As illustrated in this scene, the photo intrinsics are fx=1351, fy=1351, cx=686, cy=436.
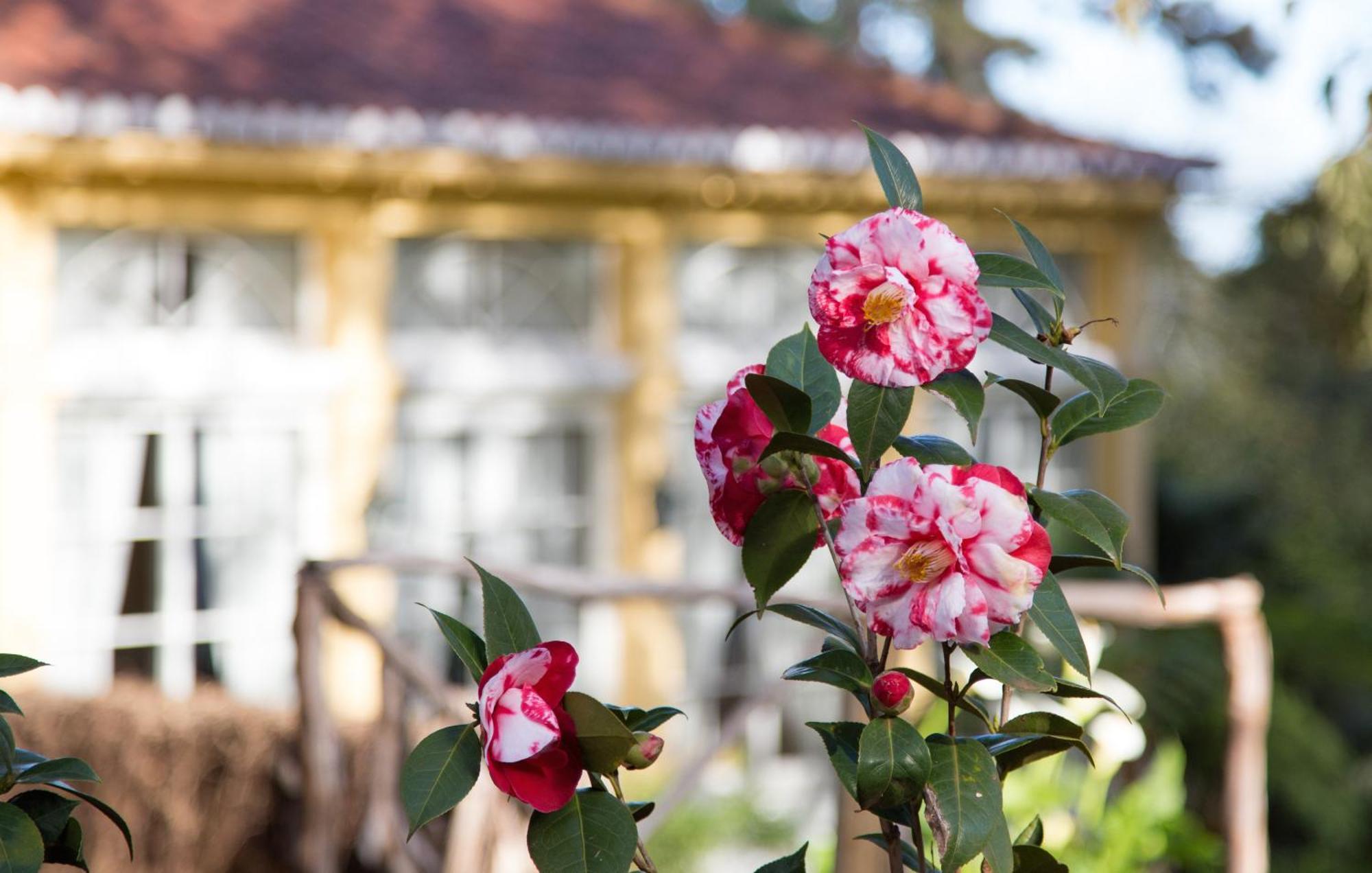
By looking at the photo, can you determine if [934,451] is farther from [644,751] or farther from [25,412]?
[25,412]

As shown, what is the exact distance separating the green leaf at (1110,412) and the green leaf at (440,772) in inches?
17.8

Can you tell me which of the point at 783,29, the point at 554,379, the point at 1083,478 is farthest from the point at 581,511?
the point at 783,29

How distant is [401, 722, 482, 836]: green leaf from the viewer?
2.62ft

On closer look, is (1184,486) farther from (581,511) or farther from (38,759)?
(38,759)

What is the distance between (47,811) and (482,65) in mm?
6029

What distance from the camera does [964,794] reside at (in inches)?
34.2

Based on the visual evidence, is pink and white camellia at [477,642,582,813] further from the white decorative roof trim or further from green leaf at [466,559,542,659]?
the white decorative roof trim

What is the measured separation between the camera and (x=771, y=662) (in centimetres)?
689

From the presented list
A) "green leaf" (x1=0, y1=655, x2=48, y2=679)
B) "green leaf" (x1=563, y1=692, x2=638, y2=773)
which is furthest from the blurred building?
"green leaf" (x1=563, y1=692, x2=638, y2=773)

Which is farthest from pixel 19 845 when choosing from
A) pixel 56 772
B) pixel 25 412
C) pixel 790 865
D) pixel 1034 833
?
pixel 25 412

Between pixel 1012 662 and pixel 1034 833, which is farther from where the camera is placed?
pixel 1034 833

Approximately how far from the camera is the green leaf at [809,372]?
934 mm

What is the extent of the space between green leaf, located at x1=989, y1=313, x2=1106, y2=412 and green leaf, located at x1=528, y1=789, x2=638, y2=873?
1.28 ft

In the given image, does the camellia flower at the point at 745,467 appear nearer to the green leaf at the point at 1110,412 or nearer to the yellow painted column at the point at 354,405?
the green leaf at the point at 1110,412
